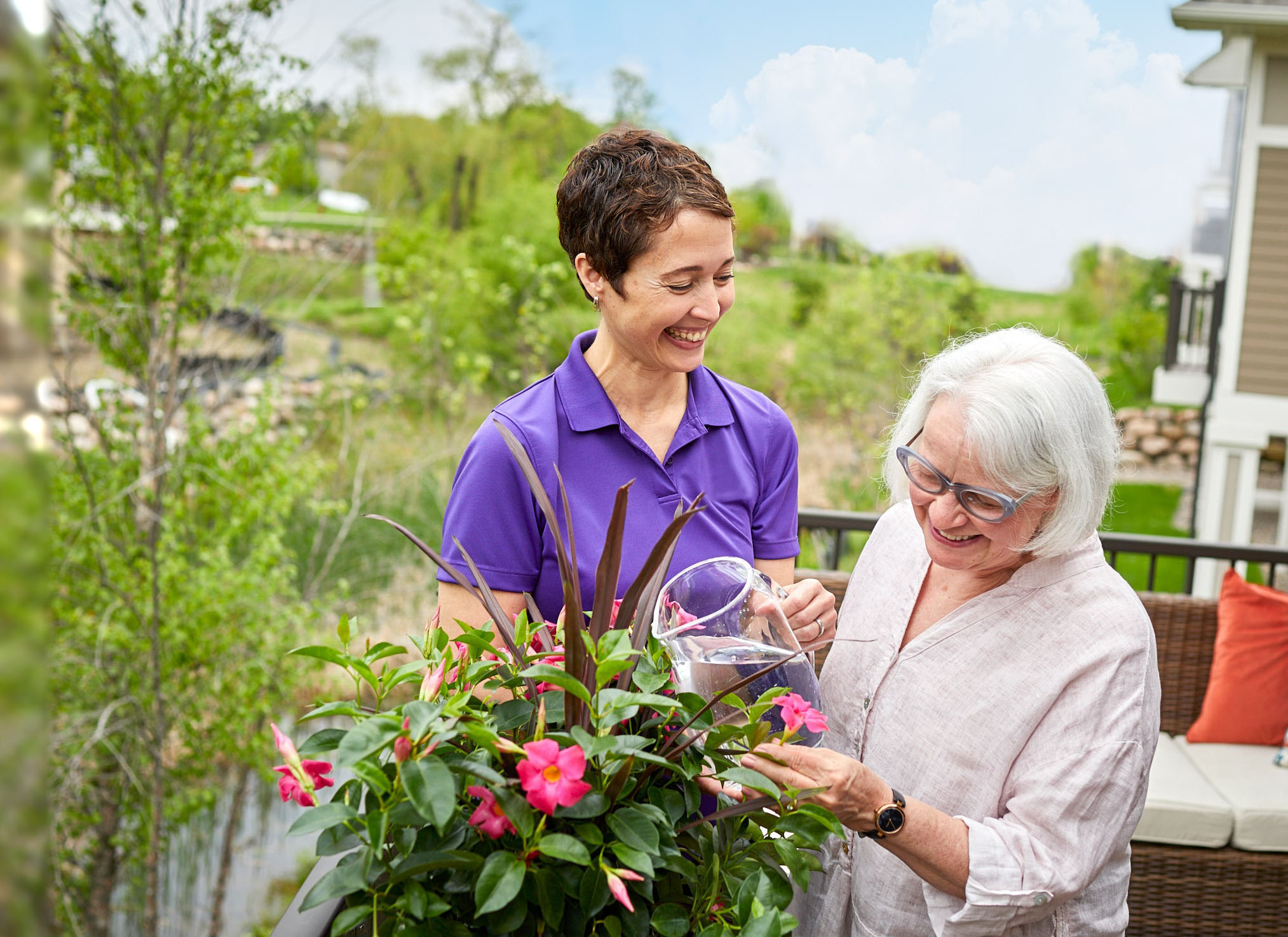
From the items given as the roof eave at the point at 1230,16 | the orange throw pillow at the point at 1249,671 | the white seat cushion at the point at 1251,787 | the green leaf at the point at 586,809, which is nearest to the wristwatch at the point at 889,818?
the green leaf at the point at 586,809

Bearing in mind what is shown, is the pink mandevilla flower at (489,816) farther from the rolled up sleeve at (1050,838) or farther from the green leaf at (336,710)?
the rolled up sleeve at (1050,838)

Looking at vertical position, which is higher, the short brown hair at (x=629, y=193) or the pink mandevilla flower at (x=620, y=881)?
the short brown hair at (x=629, y=193)

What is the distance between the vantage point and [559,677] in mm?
649

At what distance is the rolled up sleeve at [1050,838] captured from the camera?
38.7 inches

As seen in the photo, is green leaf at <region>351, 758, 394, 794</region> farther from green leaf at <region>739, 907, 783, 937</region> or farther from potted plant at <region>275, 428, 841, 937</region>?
green leaf at <region>739, 907, 783, 937</region>

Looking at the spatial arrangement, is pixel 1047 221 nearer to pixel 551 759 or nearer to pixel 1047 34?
pixel 1047 34

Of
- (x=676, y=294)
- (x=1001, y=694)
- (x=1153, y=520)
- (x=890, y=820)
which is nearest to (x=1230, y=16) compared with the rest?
(x=1153, y=520)

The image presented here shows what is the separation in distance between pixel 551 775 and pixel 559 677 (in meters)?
0.06

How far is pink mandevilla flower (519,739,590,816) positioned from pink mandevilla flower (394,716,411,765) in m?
0.07

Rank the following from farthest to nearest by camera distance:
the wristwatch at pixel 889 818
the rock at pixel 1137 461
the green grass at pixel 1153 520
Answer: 1. the rock at pixel 1137 461
2. the green grass at pixel 1153 520
3. the wristwatch at pixel 889 818

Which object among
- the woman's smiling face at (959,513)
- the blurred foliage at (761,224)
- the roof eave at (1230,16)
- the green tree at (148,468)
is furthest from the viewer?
the blurred foliage at (761,224)

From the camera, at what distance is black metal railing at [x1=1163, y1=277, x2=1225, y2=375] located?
6824mm

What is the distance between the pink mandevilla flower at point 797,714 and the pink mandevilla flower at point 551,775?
0.65 feet

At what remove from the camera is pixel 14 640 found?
22 centimetres
